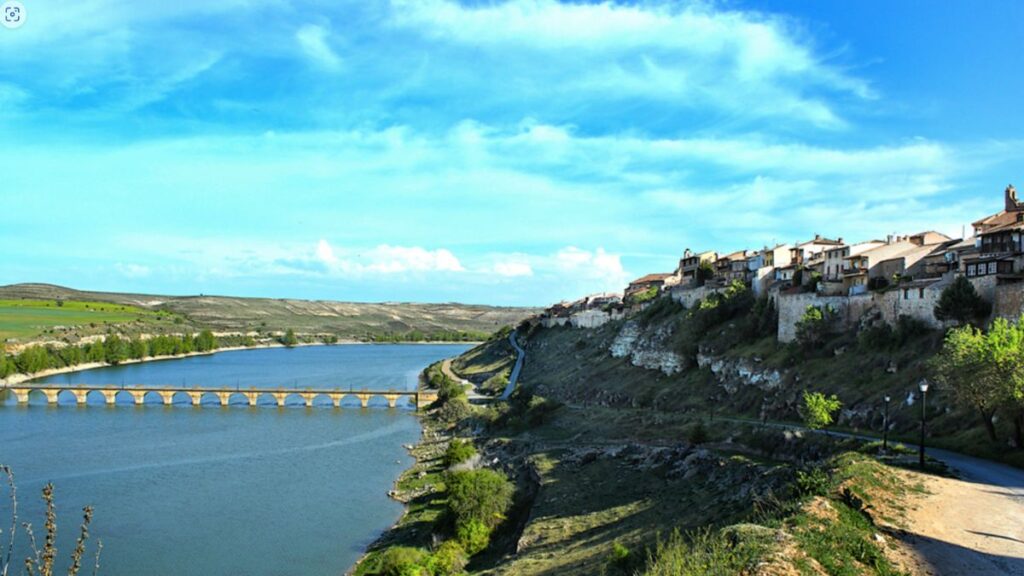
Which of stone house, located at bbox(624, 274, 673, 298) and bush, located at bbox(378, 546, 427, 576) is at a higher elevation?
stone house, located at bbox(624, 274, 673, 298)

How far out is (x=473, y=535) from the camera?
3419 cm

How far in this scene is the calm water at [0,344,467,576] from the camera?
119 feet

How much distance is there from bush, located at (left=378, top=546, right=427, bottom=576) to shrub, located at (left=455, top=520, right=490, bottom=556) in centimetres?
240

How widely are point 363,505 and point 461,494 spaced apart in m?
11.6

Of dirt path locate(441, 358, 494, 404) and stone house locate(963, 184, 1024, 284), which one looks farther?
dirt path locate(441, 358, 494, 404)

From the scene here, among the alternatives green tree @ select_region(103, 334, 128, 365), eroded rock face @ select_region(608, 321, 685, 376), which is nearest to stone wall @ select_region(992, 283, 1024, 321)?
eroded rock face @ select_region(608, 321, 685, 376)

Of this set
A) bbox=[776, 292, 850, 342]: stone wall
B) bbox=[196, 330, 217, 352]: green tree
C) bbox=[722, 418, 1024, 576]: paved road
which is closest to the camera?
bbox=[722, 418, 1024, 576]: paved road

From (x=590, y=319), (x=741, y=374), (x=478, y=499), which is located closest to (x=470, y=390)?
(x=590, y=319)

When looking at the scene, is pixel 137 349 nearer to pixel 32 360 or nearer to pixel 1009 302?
pixel 32 360

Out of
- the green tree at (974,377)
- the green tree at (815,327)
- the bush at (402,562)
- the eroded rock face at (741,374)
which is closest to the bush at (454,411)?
the eroded rock face at (741,374)

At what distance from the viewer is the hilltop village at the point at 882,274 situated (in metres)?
39.3

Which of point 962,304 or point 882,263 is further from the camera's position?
point 882,263

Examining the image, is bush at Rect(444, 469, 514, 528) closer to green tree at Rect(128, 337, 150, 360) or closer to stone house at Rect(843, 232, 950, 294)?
stone house at Rect(843, 232, 950, 294)

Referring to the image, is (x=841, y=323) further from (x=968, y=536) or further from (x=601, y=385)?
(x=968, y=536)
